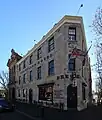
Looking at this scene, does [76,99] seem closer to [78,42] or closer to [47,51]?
[78,42]

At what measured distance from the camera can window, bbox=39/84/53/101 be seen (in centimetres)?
3509

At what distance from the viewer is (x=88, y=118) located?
17922 mm

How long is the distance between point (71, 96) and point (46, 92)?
6.25m

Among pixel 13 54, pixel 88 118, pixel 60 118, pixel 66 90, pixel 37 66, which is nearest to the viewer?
pixel 88 118

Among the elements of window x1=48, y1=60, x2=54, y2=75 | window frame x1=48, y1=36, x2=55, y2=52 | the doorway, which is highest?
window frame x1=48, y1=36, x2=55, y2=52

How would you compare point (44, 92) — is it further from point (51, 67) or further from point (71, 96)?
point (71, 96)

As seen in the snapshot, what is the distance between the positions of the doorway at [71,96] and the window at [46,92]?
3.68m

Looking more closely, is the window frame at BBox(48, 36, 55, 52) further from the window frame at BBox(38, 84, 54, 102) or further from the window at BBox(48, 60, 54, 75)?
the window frame at BBox(38, 84, 54, 102)

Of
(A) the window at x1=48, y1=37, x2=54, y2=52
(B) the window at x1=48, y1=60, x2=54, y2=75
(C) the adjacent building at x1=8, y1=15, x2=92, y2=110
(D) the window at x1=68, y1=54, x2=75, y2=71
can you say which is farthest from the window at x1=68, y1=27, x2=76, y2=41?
(B) the window at x1=48, y1=60, x2=54, y2=75

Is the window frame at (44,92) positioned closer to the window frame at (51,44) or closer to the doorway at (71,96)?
the doorway at (71,96)

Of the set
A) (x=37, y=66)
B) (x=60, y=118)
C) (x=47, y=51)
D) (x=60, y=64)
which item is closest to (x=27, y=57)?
(x=37, y=66)

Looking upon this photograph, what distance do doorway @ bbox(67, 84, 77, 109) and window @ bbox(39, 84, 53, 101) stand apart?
368 centimetres

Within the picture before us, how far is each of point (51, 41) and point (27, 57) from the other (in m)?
15.9

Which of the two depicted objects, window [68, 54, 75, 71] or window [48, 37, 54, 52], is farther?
window [48, 37, 54, 52]
